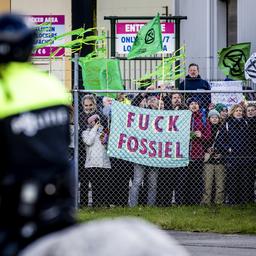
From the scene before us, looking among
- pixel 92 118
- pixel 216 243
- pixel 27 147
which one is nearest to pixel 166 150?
pixel 92 118

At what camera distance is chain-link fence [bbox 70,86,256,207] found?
15.7 meters

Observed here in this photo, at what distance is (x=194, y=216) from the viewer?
48.9 ft

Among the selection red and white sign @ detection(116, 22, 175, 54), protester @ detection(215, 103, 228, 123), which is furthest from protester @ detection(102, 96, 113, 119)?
red and white sign @ detection(116, 22, 175, 54)

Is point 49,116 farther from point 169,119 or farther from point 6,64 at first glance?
point 169,119

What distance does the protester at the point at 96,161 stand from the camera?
1567 centimetres

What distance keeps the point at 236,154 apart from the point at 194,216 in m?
1.39

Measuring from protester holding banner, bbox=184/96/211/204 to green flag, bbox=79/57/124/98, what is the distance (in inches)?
48.2

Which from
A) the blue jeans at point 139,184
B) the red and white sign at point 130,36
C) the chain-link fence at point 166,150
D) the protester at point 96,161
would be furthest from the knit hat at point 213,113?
the red and white sign at point 130,36

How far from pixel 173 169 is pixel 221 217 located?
4.51 ft

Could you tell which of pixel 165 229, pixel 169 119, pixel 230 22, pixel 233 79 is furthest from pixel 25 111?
pixel 230 22

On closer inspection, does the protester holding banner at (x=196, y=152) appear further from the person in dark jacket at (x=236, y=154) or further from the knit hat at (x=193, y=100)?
the person in dark jacket at (x=236, y=154)

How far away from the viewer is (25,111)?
4.29 meters

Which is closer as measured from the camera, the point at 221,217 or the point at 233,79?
the point at 221,217

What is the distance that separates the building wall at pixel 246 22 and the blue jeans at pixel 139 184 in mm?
5793
